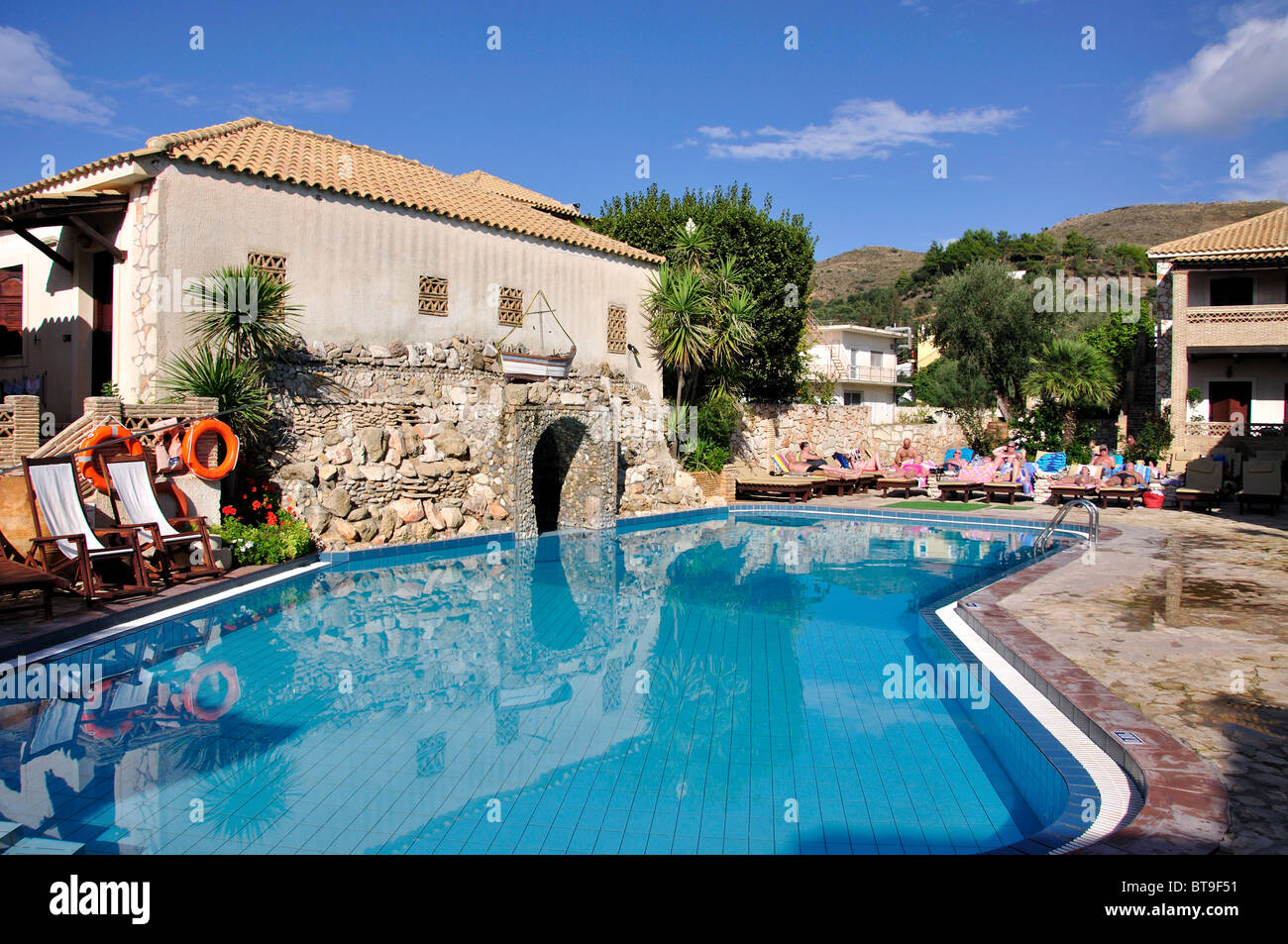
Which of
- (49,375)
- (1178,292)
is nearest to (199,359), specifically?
(49,375)

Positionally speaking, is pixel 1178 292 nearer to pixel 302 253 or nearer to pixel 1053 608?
pixel 1053 608

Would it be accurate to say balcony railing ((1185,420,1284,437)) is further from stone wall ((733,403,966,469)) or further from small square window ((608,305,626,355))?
small square window ((608,305,626,355))

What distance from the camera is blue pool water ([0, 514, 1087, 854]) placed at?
4258 millimetres

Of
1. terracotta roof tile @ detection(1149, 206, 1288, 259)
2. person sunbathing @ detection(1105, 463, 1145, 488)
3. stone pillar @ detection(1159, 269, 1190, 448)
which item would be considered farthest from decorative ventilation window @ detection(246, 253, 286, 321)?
stone pillar @ detection(1159, 269, 1190, 448)

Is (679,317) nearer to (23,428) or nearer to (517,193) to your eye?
(517,193)

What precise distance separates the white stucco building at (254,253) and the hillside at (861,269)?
5247 centimetres

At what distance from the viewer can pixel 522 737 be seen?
552cm

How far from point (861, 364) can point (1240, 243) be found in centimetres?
1769

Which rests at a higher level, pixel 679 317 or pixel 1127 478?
pixel 679 317

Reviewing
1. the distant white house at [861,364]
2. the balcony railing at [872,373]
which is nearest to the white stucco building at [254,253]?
the distant white house at [861,364]

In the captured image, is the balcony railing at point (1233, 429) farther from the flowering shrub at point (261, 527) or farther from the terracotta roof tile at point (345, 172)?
the flowering shrub at point (261, 527)

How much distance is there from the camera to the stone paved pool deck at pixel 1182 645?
3.75 metres

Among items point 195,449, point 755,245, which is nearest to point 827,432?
point 755,245

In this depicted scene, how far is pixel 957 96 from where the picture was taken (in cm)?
1764
